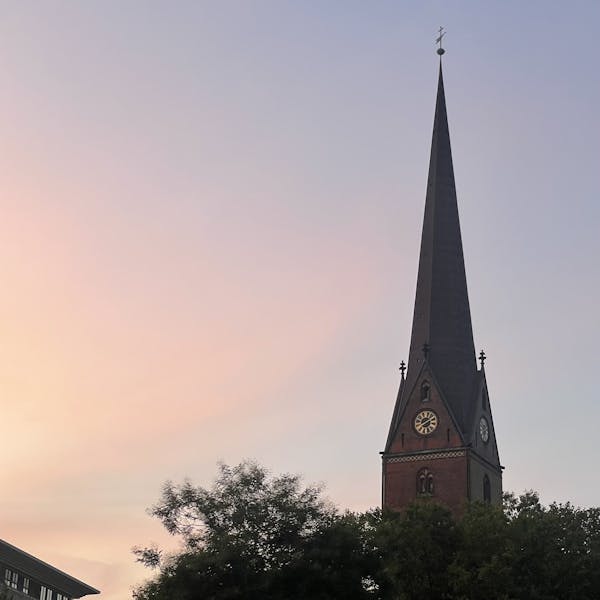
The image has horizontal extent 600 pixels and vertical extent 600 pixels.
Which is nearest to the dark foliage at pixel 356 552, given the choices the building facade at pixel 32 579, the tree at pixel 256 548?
the tree at pixel 256 548

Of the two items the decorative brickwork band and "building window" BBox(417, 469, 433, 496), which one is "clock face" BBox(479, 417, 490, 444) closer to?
the decorative brickwork band

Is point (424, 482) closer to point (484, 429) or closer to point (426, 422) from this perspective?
point (426, 422)

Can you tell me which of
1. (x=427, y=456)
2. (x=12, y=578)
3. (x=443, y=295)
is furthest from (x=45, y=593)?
(x=443, y=295)

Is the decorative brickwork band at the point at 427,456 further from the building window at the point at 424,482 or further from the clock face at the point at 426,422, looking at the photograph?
the clock face at the point at 426,422

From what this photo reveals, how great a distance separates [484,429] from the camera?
110562 millimetres

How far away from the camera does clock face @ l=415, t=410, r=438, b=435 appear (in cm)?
10769

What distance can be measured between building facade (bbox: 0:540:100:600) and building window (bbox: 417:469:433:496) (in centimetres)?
3931

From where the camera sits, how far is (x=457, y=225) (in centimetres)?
11650

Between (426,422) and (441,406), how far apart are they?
81.1 inches

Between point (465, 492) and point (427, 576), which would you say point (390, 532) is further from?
point (465, 492)

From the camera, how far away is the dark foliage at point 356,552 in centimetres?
5628

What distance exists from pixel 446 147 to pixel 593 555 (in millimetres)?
57062

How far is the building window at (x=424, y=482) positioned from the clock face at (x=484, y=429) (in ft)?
21.7

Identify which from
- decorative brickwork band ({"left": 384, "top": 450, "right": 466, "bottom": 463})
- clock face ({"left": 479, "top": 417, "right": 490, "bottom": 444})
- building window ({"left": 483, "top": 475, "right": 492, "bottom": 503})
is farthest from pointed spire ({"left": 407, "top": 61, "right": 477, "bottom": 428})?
building window ({"left": 483, "top": 475, "right": 492, "bottom": 503})
